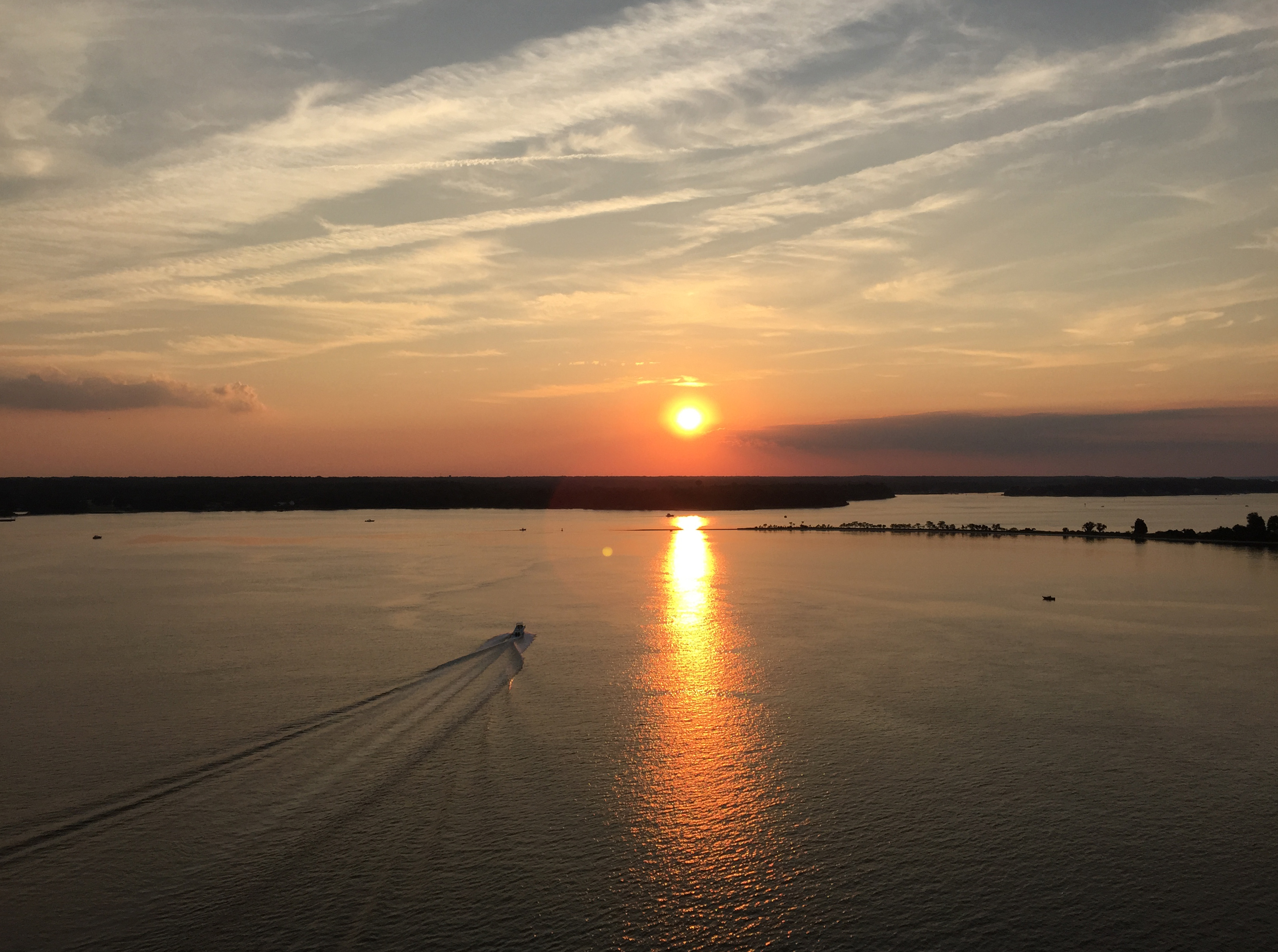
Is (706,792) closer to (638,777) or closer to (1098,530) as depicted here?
(638,777)

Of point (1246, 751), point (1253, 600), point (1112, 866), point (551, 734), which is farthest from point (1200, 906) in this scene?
point (1253, 600)

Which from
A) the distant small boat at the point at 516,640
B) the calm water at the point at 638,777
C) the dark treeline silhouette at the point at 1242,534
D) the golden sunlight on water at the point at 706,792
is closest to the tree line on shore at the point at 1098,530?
the dark treeline silhouette at the point at 1242,534

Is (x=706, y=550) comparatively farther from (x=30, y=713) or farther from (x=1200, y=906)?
(x=1200, y=906)

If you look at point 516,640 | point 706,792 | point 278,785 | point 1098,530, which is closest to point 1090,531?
point 1098,530

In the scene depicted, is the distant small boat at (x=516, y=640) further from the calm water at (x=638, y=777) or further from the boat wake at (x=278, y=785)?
the boat wake at (x=278, y=785)

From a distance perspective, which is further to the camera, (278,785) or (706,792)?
(706,792)

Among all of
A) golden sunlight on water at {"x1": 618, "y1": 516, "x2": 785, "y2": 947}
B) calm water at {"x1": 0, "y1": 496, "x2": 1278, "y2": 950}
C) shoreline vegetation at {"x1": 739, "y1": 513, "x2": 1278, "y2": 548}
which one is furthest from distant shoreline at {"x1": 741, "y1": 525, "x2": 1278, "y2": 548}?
golden sunlight on water at {"x1": 618, "y1": 516, "x2": 785, "y2": 947}

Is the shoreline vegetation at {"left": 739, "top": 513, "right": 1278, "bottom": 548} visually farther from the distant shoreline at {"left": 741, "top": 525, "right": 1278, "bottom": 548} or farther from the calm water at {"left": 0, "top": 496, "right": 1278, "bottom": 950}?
the calm water at {"left": 0, "top": 496, "right": 1278, "bottom": 950}
